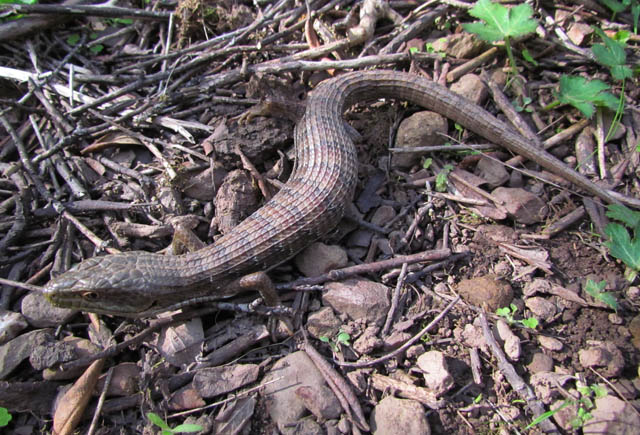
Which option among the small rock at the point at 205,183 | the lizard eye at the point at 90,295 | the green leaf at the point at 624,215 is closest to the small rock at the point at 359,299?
the small rock at the point at 205,183

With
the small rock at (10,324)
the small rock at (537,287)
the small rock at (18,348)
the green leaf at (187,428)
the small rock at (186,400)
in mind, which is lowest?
the small rock at (537,287)

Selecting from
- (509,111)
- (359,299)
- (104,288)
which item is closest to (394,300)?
(359,299)

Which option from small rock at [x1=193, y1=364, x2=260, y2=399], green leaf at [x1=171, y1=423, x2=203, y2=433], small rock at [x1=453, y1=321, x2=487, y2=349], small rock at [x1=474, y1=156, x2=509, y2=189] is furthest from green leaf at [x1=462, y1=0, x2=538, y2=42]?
green leaf at [x1=171, y1=423, x2=203, y2=433]

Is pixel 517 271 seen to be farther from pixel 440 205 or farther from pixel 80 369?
pixel 80 369

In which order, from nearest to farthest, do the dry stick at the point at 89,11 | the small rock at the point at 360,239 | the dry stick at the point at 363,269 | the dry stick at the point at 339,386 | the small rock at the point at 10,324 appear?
the dry stick at the point at 339,386 < the small rock at the point at 10,324 < the dry stick at the point at 363,269 < the small rock at the point at 360,239 < the dry stick at the point at 89,11

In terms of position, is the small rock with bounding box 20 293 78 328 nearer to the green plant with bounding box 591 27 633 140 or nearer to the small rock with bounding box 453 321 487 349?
the small rock with bounding box 453 321 487 349

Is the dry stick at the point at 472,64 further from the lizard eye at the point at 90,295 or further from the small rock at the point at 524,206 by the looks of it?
the lizard eye at the point at 90,295

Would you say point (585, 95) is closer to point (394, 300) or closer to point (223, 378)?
point (394, 300)

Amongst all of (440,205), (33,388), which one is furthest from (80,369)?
(440,205)
